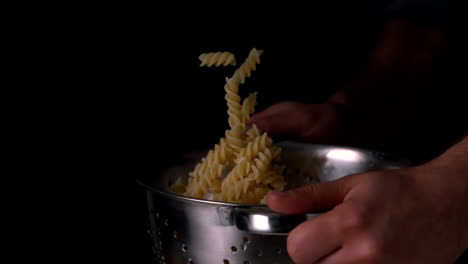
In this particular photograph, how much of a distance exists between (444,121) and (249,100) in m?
1.12

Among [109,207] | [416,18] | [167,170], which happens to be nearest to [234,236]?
[167,170]

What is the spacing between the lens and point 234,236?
0.77 m

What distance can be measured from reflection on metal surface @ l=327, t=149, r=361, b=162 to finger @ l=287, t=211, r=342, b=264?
1.03 ft

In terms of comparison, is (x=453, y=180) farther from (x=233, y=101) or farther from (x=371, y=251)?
(x=233, y=101)

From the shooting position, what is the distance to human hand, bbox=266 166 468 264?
2.33 feet

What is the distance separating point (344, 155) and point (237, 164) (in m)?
0.21

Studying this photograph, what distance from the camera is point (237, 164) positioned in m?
0.93

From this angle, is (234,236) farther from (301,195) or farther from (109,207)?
(109,207)

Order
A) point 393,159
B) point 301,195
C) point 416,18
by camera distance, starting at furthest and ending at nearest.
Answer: point 416,18
point 393,159
point 301,195

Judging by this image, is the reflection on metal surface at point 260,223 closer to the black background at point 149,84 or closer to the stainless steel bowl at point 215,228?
the stainless steel bowl at point 215,228

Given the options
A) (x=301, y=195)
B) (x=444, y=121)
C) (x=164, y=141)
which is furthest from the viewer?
(x=444, y=121)

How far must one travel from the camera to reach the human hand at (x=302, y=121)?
1.21m

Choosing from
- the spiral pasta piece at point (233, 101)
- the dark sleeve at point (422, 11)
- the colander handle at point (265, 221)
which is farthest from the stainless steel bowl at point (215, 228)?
the dark sleeve at point (422, 11)

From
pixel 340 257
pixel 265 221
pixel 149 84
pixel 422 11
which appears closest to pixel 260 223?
pixel 265 221
